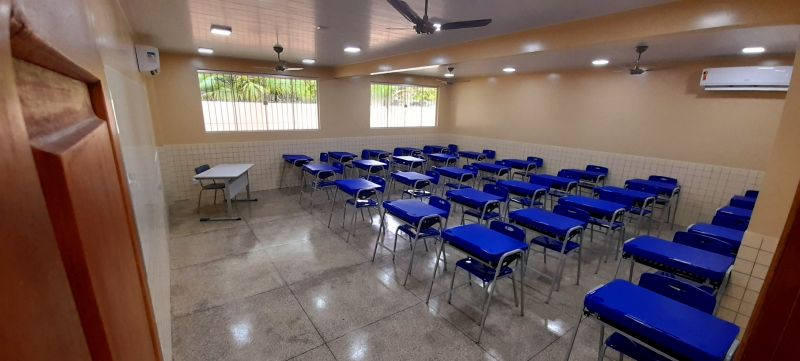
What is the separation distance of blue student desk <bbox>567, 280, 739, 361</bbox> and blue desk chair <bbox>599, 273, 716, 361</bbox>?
0.29m

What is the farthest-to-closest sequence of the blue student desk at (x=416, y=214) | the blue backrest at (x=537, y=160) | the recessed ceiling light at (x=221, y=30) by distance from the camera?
the blue backrest at (x=537, y=160), the recessed ceiling light at (x=221, y=30), the blue student desk at (x=416, y=214)

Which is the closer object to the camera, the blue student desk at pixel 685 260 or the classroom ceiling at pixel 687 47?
the blue student desk at pixel 685 260

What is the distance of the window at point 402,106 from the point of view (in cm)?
849

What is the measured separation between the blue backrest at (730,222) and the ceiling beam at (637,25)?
2.08 m

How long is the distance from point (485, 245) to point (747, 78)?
492 cm

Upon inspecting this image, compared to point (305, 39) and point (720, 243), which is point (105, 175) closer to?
point (720, 243)

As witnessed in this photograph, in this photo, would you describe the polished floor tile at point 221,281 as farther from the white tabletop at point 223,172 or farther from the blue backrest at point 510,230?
the blue backrest at point 510,230

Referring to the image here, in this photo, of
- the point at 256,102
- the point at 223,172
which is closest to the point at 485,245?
the point at 223,172

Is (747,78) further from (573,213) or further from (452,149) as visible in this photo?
(452,149)

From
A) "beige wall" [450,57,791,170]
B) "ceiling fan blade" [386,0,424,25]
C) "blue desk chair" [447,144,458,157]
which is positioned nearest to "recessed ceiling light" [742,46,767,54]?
"beige wall" [450,57,791,170]

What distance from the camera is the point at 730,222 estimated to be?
3.52 m

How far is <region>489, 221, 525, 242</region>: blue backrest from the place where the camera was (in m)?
3.00

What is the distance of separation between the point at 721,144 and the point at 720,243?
333cm

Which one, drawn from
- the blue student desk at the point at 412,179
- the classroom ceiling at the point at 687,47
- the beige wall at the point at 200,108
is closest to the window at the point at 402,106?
the beige wall at the point at 200,108
